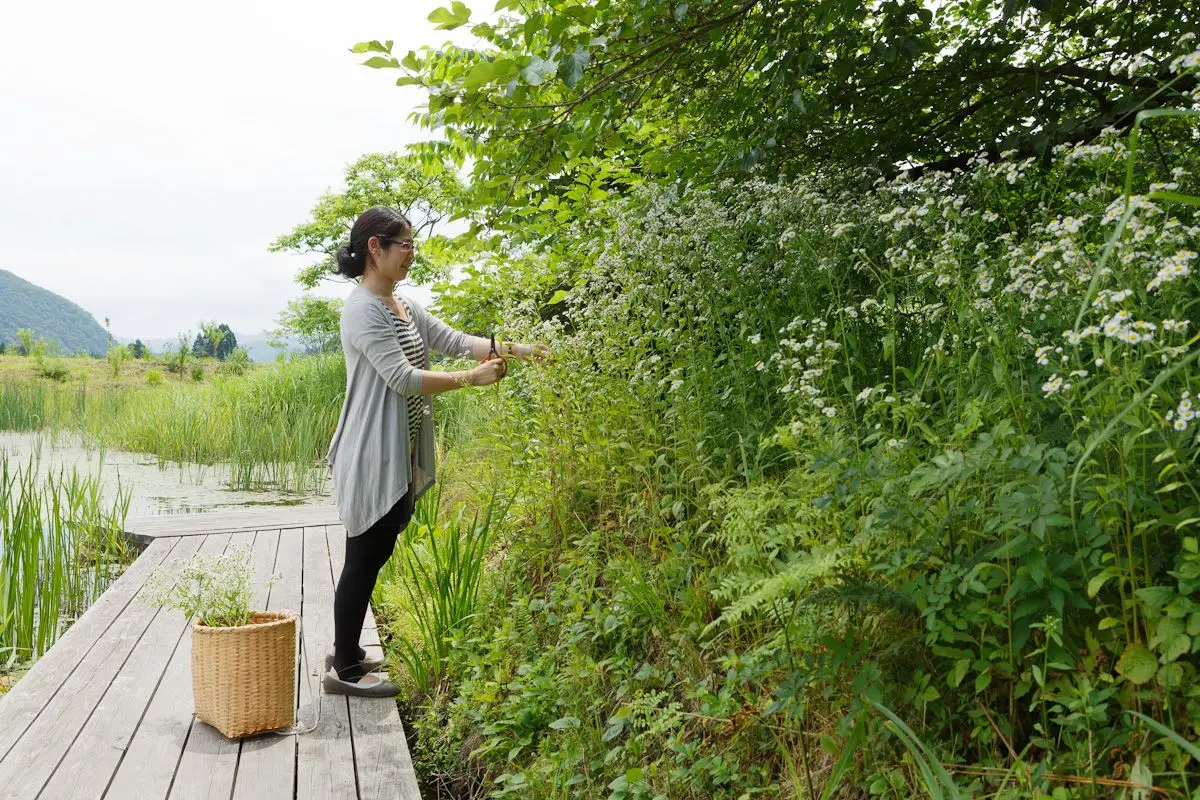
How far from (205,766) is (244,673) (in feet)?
1.02

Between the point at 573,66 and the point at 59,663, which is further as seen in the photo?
the point at 59,663

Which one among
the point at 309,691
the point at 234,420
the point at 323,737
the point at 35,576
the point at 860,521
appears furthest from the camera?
the point at 234,420

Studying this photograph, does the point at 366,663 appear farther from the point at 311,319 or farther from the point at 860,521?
the point at 311,319

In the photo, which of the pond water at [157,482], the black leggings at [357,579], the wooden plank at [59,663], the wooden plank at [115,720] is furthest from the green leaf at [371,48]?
the pond water at [157,482]

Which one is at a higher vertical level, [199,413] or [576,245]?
[576,245]

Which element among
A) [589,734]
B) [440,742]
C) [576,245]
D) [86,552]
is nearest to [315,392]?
[86,552]

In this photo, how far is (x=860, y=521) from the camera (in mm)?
2246

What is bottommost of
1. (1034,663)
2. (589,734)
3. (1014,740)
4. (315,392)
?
(589,734)

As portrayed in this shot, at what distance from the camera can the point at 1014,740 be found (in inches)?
78.5

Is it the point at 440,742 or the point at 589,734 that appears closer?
the point at 589,734

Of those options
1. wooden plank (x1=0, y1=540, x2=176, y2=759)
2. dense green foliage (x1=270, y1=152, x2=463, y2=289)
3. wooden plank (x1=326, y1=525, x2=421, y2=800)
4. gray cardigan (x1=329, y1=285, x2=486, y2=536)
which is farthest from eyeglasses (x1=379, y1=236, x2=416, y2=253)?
dense green foliage (x1=270, y1=152, x2=463, y2=289)

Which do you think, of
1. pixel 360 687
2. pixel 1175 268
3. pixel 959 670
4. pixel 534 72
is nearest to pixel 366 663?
pixel 360 687

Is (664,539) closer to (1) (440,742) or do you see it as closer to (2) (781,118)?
(1) (440,742)

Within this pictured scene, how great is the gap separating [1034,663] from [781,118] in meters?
2.60
